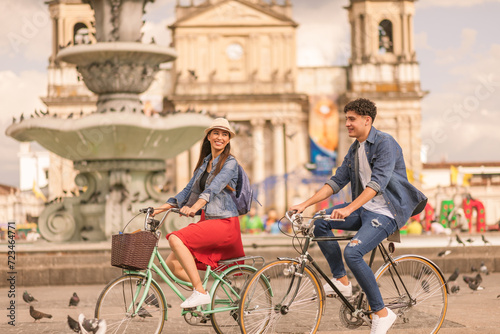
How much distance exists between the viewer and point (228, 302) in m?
4.59

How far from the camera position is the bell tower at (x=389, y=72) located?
46125 millimetres

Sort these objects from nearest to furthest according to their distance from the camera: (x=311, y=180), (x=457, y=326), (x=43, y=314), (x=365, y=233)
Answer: (x=365, y=233)
(x=457, y=326)
(x=43, y=314)
(x=311, y=180)

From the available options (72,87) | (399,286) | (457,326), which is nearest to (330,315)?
(457,326)

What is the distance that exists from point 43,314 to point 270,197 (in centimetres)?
3975

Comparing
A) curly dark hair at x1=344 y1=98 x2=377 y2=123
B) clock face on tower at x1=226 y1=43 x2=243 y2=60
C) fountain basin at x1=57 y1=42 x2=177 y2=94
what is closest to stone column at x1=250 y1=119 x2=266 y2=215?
clock face on tower at x1=226 y1=43 x2=243 y2=60

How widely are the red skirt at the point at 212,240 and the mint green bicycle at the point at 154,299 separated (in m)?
0.05

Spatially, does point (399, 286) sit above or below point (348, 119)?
below

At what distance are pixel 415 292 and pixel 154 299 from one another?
5.01 ft

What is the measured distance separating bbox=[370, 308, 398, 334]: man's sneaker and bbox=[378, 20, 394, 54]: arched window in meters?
45.1

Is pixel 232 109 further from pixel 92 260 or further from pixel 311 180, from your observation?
pixel 92 260

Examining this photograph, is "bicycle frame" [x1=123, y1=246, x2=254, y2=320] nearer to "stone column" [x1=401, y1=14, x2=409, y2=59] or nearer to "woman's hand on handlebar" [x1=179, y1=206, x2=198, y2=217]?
"woman's hand on handlebar" [x1=179, y1=206, x2=198, y2=217]

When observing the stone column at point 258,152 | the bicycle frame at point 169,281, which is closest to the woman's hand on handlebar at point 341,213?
the bicycle frame at point 169,281

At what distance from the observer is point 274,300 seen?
445 centimetres

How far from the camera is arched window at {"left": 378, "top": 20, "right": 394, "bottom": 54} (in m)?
48.5
